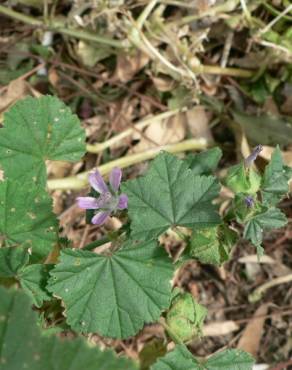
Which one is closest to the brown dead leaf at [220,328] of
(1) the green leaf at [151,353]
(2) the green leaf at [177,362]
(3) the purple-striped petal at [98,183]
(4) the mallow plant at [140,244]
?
(1) the green leaf at [151,353]

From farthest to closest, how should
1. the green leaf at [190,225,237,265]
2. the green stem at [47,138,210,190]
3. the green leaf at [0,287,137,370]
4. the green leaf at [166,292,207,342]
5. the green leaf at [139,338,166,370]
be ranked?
the green stem at [47,138,210,190]
the green leaf at [139,338,166,370]
the green leaf at [166,292,207,342]
the green leaf at [190,225,237,265]
the green leaf at [0,287,137,370]

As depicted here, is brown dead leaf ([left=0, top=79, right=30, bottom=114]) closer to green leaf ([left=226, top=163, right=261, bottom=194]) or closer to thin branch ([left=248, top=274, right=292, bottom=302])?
thin branch ([left=248, top=274, right=292, bottom=302])

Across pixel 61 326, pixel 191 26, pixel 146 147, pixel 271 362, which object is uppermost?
pixel 191 26

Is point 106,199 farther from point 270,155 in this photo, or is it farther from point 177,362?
point 270,155

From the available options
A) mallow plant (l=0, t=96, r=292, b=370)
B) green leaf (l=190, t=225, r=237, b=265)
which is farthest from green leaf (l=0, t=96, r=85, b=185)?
green leaf (l=190, t=225, r=237, b=265)

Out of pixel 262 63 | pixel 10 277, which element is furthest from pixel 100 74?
pixel 10 277

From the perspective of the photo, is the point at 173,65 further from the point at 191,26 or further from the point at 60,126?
the point at 60,126
